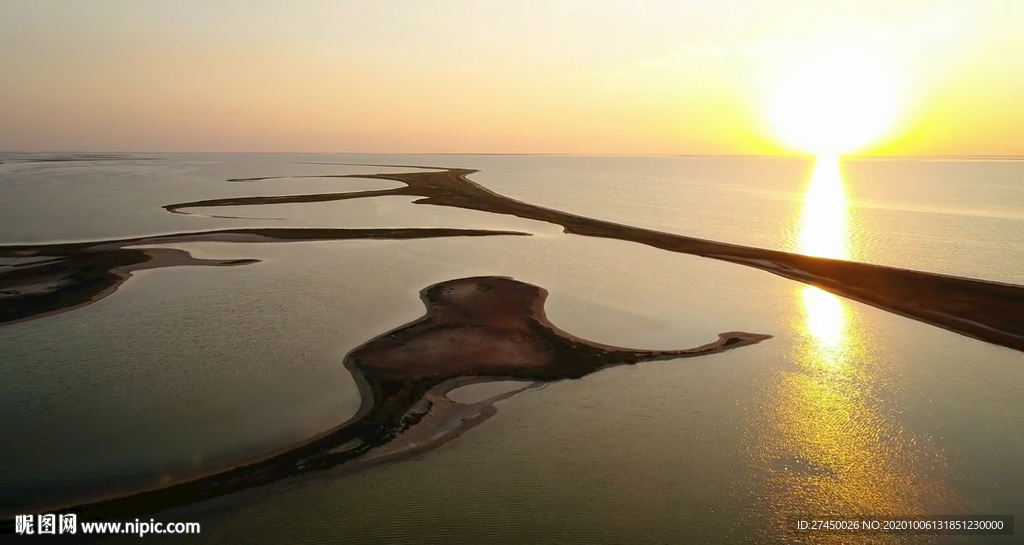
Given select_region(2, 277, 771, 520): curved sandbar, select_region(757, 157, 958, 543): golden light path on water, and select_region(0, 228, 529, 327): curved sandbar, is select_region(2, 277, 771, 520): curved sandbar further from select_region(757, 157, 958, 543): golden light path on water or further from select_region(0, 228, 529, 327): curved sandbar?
select_region(0, 228, 529, 327): curved sandbar

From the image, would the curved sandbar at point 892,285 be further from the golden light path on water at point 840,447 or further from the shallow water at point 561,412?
the golden light path on water at point 840,447

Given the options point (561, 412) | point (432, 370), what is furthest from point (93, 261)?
point (561, 412)

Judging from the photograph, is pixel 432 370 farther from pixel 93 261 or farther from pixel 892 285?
pixel 892 285

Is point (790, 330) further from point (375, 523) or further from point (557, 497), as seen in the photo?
point (375, 523)

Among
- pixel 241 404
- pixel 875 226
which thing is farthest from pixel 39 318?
pixel 875 226

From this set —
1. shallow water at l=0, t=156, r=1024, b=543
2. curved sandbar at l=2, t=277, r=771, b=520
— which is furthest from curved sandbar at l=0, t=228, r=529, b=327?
curved sandbar at l=2, t=277, r=771, b=520

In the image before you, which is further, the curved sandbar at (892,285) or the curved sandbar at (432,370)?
the curved sandbar at (892,285)

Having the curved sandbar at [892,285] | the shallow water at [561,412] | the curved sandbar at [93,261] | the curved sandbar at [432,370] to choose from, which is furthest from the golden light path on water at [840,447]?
the curved sandbar at [93,261]
